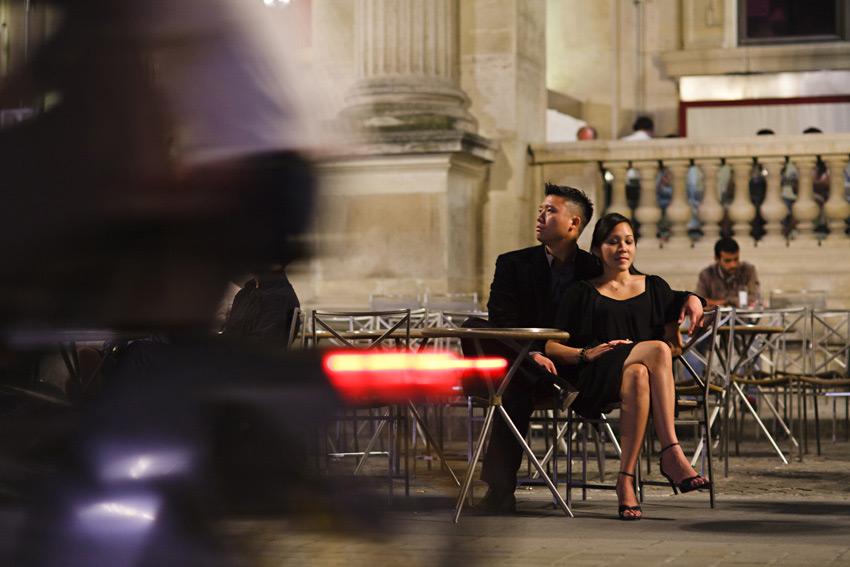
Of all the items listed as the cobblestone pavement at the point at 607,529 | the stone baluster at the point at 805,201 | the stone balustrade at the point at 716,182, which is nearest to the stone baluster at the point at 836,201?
the stone balustrade at the point at 716,182

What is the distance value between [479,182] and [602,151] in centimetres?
120

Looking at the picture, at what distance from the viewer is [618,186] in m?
12.5

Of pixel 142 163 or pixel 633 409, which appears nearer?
pixel 142 163

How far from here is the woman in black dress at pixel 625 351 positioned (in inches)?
233

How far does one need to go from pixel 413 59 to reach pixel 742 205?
3.21m

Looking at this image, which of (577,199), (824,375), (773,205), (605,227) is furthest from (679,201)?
(605,227)

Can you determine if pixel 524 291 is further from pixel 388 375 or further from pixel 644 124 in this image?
pixel 644 124

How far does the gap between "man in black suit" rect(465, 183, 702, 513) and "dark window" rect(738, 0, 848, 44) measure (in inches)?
577

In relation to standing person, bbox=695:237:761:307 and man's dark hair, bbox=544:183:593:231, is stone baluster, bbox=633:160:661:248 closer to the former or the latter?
standing person, bbox=695:237:761:307

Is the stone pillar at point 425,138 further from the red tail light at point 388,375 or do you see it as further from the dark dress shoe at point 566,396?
the red tail light at point 388,375

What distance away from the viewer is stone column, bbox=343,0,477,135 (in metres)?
11.6

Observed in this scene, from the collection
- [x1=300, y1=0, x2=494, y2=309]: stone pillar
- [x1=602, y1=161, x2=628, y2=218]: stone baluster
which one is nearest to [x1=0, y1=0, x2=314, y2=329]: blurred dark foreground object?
[x1=300, y1=0, x2=494, y2=309]: stone pillar

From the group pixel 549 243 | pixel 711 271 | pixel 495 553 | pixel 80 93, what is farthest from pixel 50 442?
pixel 711 271

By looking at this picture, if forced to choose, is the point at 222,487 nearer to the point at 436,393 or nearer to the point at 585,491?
the point at 436,393
